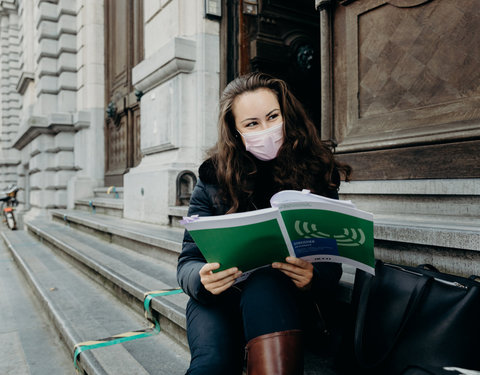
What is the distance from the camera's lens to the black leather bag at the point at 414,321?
1.09 metres

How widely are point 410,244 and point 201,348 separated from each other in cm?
106

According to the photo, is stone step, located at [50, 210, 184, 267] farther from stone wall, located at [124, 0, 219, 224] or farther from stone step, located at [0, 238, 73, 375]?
stone step, located at [0, 238, 73, 375]

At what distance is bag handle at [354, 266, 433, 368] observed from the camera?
3.85 feet

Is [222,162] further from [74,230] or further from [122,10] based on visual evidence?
[122,10]

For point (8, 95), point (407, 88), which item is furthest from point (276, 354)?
point (8, 95)

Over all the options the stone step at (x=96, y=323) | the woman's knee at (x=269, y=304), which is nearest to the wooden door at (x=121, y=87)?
the stone step at (x=96, y=323)

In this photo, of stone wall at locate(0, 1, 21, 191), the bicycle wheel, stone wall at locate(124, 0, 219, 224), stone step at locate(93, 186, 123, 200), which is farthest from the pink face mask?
stone wall at locate(0, 1, 21, 191)

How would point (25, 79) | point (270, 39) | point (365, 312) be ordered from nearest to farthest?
point (365, 312) → point (270, 39) → point (25, 79)

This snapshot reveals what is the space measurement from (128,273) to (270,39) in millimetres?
2974

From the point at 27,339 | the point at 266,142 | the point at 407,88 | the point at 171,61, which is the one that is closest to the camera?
the point at 266,142

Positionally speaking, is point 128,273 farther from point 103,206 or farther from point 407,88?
point 103,206

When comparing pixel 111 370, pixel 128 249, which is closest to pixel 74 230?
pixel 128 249

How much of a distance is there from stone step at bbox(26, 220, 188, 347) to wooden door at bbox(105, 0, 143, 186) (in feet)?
7.09

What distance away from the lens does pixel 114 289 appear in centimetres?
308
